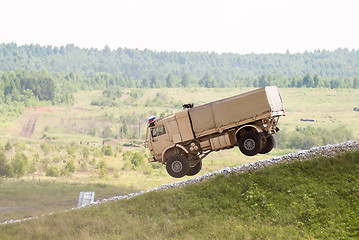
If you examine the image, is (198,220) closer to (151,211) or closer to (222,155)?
(151,211)

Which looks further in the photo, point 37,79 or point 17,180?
point 37,79

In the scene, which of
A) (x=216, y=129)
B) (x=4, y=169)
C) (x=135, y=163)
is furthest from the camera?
(x=135, y=163)

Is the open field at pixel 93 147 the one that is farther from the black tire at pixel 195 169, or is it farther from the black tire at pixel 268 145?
the black tire at pixel 268 145

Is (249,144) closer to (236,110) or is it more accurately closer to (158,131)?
(236,110)

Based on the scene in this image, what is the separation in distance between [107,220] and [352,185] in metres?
11.2

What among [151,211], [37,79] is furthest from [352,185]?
[37,79]

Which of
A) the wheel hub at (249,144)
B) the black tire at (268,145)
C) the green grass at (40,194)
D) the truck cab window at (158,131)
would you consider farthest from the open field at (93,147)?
the wheel hub at (249,144)

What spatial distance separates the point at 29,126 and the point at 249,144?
147 metres

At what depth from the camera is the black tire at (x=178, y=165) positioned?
23.1 m

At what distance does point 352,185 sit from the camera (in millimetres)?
19953

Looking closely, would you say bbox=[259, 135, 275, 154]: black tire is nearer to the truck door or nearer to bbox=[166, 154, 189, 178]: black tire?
bbox=[166, 154, 189, 178]: black tire

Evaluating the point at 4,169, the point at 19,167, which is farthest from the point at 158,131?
the point at 4,169

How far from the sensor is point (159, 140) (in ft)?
79.0

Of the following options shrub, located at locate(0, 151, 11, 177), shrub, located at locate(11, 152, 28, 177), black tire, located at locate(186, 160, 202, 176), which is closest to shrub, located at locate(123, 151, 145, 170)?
shrub, located at locate(11, 152, 28, 177)
